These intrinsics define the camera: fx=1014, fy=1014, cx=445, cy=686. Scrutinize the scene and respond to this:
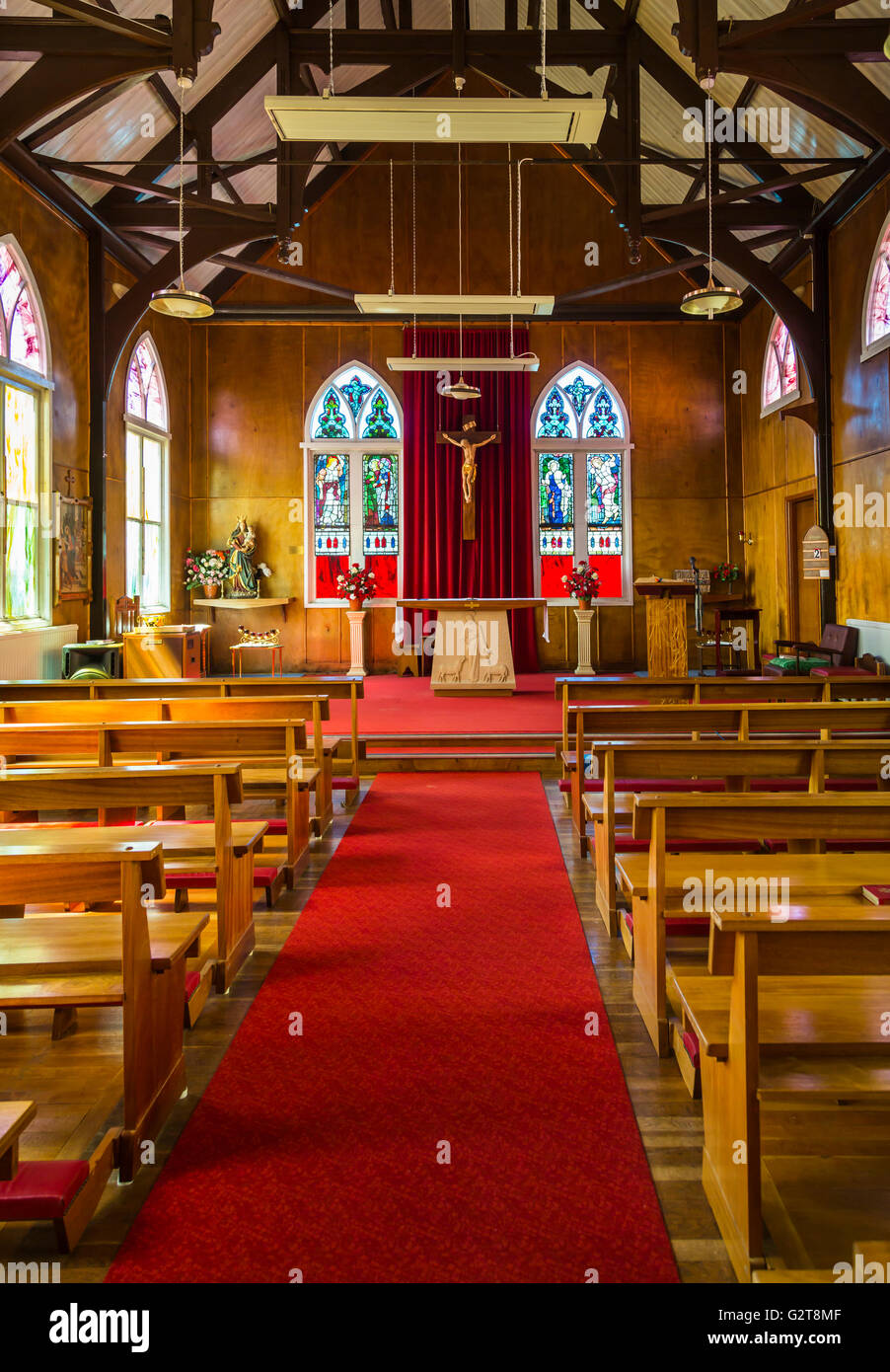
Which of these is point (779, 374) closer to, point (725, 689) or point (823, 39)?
point (823, 39)

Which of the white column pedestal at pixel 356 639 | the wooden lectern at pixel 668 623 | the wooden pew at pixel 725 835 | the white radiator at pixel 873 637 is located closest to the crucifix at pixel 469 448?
the white column pedestal at pixel 356 639

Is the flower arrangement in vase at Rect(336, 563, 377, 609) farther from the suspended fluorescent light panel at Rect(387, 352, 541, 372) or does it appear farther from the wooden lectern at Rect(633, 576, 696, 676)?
the wooden lectern at Rect(633, 576, 696, 676)

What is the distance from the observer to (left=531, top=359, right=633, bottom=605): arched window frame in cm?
1273

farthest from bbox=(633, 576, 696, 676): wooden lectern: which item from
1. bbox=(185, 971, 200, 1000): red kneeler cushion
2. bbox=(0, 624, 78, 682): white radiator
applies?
bbox=(185, 971, 200, 1000): red kneeler cushion

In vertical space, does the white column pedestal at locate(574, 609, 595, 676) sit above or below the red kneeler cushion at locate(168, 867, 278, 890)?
above

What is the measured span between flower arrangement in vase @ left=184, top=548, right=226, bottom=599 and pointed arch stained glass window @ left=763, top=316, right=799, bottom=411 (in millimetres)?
6728

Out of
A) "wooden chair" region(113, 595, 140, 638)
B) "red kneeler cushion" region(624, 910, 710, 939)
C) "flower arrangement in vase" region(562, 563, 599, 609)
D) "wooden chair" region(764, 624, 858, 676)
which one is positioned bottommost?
"red kneeler cushion" region(624, 910, 710, 939)

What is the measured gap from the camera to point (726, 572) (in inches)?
484

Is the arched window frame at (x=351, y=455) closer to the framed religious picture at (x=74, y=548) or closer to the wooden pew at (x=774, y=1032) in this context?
the framed religious picture at (x=74, y=548)

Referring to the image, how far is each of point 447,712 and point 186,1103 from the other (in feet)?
20.8

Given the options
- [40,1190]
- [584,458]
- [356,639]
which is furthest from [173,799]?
[584,458]
